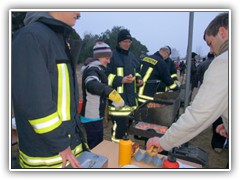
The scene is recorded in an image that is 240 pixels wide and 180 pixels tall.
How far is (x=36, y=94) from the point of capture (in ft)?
3.62

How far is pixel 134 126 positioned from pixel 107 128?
2949mm

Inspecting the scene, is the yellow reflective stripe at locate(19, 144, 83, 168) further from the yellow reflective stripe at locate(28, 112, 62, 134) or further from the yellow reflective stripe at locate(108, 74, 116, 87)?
the yellow reflective stripe at locate(108, 74, 116, 87)

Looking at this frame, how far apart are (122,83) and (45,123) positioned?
2.13 meters

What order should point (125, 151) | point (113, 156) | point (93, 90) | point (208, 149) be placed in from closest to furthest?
point (125, 151) → point (113, 156) → point (93, 90) → point (208, 149)

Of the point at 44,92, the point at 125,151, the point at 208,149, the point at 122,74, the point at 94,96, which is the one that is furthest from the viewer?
the point at 208,149

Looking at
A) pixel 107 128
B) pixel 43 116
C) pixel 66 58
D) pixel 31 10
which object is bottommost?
pixel 107 128

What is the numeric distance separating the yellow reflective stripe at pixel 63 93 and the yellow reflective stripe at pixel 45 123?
12 centimetres

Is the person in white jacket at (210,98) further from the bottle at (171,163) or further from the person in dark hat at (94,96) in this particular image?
the person in dark hat at (94,96)

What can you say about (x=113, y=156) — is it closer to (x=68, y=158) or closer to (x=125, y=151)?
(x=125, y=151)

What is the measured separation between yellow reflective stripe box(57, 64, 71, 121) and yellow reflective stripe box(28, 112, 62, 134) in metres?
0.12

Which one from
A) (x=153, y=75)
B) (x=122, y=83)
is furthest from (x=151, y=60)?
(x=122, y=83)

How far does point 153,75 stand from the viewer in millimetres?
3924
